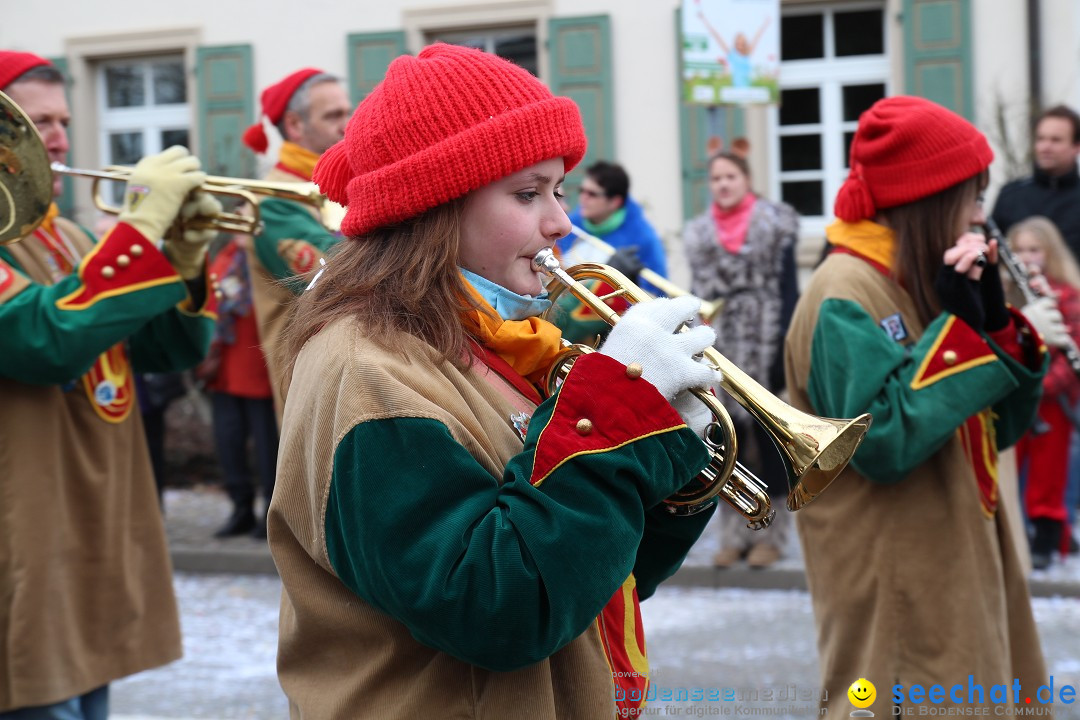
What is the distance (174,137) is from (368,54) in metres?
2.15

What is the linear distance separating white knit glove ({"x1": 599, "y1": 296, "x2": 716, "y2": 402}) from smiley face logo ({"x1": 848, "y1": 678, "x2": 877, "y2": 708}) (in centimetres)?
141

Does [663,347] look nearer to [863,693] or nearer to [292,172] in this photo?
[863,693]

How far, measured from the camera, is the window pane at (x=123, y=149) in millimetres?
11836

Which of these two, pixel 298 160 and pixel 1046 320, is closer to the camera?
pixel 1046 320

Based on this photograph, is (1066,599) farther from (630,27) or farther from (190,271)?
(630,27)

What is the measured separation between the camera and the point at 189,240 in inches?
144

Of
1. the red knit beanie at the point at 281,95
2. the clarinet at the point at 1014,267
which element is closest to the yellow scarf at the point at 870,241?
the clarinet at the point at 1014,267

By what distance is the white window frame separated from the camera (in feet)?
33.9

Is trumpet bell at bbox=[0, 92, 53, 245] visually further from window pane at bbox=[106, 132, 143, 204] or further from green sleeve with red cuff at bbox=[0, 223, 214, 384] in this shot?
window pane at bbox=[106, 132, 143, 204]

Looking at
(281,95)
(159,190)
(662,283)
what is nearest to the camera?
(159,190)

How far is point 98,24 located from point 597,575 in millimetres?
10750

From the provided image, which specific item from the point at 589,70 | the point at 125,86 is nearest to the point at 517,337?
the point at 589,70

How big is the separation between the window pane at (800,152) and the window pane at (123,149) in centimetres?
570

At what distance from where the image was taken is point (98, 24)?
11.3m
